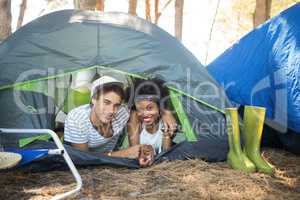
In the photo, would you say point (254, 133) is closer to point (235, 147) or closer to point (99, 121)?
point (235, 147)

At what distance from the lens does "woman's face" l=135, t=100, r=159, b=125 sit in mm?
3686

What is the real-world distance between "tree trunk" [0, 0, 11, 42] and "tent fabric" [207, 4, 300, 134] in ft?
11.0

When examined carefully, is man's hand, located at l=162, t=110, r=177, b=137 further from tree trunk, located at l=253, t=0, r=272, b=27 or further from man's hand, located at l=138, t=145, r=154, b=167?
tree trunk, located at l=253, t=0, r=272, b=27

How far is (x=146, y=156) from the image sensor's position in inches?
138

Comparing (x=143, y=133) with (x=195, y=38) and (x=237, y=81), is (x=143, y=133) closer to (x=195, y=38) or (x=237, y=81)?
(x=237, y=81)

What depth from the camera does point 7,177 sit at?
10.5ft

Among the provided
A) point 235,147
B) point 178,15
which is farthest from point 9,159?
point 178,15

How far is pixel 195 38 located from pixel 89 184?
594 inches

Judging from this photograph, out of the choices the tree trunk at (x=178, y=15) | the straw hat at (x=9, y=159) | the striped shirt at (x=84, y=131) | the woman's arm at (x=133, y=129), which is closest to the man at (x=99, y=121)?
the striped shirt at (x=84, y=131)

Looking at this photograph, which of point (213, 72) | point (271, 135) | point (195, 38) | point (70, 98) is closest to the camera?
point (70, 98)

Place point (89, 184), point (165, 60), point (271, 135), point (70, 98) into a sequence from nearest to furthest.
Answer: point (89, 184), point (165, 60), point (70, 98), point (271, 135)

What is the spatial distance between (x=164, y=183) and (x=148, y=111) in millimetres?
776

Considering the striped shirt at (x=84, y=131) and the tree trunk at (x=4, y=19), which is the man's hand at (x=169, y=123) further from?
the tree trunk at (x=4, y=19)

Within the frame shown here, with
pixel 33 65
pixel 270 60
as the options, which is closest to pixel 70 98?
pixel 33 65
